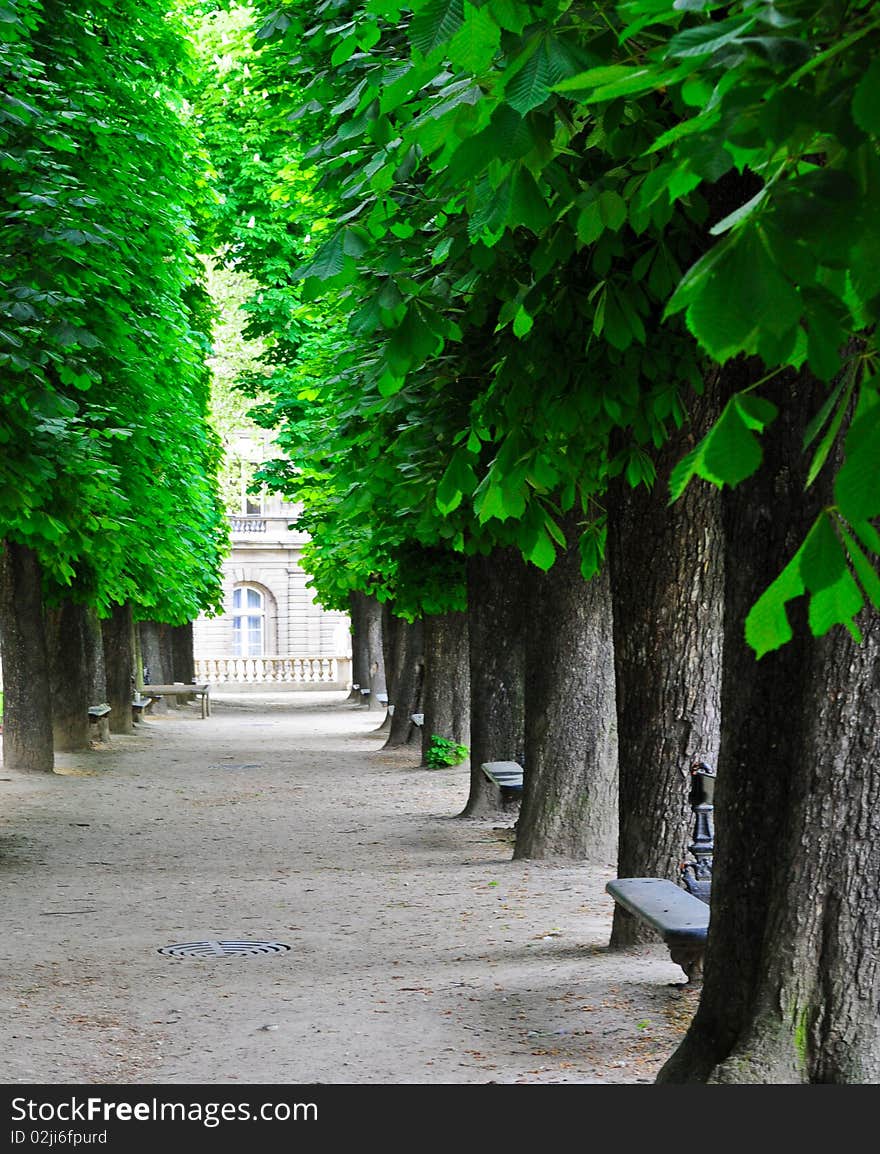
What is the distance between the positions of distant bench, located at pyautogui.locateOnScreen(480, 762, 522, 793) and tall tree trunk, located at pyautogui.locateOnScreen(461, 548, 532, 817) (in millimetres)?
250

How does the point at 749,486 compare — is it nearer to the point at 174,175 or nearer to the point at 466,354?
the point at 466,354

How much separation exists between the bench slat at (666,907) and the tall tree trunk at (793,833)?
1.51m

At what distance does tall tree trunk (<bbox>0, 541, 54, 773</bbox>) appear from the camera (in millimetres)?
19469

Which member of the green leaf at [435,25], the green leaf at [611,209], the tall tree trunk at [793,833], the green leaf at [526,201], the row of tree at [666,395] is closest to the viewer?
the row of tree at [666,395]

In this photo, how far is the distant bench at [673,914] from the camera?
23.8 ft

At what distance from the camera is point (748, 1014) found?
553 cm

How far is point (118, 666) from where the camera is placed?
102 ft

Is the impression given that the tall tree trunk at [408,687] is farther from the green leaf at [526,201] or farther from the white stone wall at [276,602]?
the white stone wall at [276,602]

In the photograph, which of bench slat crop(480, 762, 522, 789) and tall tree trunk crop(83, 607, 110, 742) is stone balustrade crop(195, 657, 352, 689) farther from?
bench slat crop(480, 762, 522, 789)

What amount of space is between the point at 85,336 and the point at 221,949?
4.79 metres

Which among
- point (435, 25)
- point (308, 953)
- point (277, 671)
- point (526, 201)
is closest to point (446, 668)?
point (308, 953)

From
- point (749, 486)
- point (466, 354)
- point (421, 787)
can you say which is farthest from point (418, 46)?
point (421, 787)

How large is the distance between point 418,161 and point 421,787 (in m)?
16.3

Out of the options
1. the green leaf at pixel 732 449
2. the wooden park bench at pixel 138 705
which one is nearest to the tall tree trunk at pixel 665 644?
the green leaf at pixel 732 449
